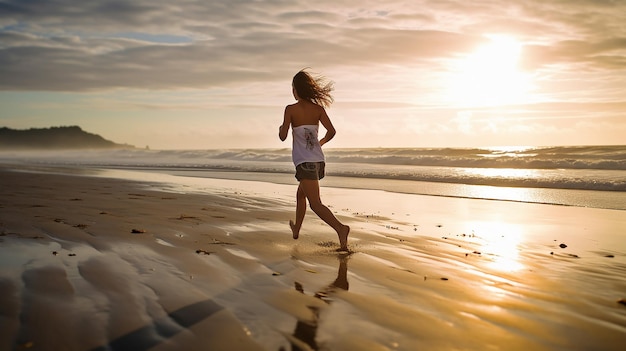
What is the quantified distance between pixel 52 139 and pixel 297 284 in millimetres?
122607

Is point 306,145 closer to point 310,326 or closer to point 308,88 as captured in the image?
point 308,88

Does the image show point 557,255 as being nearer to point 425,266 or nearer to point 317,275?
point 425,266

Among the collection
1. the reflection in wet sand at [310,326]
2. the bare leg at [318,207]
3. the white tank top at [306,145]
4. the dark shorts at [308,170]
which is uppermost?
the white tank top at [306,145]

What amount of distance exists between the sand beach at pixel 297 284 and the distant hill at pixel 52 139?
11115 cm

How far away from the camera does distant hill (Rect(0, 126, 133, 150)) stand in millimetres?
105000

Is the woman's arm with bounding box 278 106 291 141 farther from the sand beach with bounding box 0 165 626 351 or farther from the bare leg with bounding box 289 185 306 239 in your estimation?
the sand beach with bounding box 0 165 626 351

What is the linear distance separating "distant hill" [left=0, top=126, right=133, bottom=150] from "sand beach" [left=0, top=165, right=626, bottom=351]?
111 metres

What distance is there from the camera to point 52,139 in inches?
4355

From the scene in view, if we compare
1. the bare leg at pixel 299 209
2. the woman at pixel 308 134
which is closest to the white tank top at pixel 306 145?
the woman at pixel 308 134

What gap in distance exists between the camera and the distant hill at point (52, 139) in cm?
10500

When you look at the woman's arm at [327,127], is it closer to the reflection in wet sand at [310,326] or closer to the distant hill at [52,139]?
the reflection in wet sand at [310,326]

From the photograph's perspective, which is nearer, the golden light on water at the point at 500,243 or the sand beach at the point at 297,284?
the sand beach at the point at 297,284

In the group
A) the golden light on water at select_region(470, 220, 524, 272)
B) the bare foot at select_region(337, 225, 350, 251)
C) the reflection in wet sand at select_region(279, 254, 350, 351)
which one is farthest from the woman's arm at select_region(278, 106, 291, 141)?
the golden light on water at select_region(470, 220, 524, 272)

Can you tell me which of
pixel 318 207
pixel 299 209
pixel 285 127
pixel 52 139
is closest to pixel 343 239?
pixel 318 207
